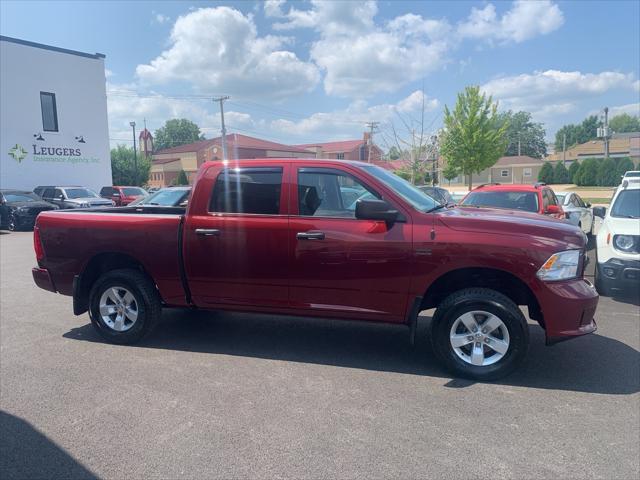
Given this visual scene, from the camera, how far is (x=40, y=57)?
27.2 metres

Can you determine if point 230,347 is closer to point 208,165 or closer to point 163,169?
point 208,165

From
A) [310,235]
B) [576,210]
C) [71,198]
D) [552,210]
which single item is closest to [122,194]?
[71,198]

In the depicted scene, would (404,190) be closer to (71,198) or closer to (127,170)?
(71,198)

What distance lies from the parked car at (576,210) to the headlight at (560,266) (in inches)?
306

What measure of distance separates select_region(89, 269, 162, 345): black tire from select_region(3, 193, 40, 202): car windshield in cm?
1810

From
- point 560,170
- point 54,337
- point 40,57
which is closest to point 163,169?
point 40,57

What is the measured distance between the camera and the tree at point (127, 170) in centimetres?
4997

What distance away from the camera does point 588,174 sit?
4756 cm

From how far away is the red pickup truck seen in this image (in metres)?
4.21

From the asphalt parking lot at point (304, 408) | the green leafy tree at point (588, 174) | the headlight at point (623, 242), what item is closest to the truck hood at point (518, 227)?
the asphalt parking lot at point (304, 408)

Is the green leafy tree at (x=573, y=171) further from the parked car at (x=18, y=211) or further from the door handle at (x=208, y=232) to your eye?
the door handle at (x=208, y=232)

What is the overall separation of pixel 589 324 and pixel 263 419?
9.69 ft

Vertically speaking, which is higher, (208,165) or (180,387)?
(208,165)

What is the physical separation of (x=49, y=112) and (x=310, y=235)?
29.3 metres
